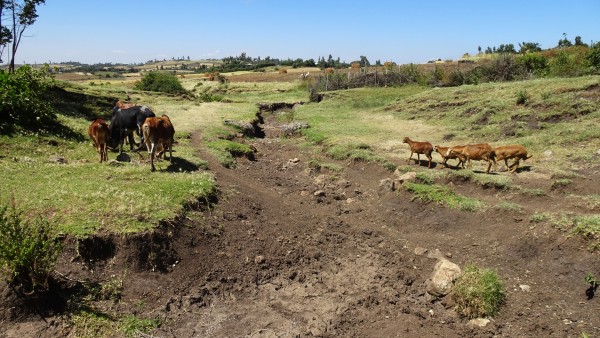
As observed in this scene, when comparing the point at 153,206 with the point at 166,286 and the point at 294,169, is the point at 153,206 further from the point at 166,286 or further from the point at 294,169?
the point at 294,169

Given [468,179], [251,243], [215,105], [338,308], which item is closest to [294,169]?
[468,179]

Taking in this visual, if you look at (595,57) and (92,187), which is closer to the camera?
(92,187)

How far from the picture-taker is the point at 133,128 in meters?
14.9

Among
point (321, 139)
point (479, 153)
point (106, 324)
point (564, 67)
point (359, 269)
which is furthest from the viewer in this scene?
point (564, 67)

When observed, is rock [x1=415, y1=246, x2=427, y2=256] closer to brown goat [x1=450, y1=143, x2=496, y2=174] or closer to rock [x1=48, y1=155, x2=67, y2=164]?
brown goat [x1=450, y1=143, x2=496, y2=174]

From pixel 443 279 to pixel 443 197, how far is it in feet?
14.6

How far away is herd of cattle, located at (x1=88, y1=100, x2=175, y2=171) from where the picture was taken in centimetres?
1244

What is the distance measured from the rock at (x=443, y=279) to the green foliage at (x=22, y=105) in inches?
545

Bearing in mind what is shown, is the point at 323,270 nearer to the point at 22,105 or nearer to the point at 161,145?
the point at 161,145

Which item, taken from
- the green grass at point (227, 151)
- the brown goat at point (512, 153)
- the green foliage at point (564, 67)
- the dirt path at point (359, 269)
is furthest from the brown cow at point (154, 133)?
the green foliage at point (564, 67)

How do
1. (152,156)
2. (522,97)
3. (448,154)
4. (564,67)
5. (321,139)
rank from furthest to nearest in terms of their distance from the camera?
(564,67)
(522,97)
(321,139)
(448,154)
(152,156)

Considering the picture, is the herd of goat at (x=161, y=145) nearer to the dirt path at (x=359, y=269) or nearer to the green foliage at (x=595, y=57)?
the dirt path at (x=359, y=269)

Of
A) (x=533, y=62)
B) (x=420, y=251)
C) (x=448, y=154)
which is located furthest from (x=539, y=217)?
(x=533, y=62)

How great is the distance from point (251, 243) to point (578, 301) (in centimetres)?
647
